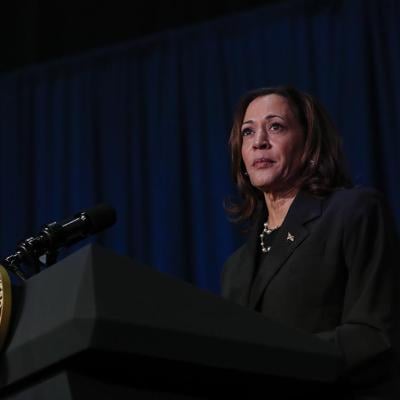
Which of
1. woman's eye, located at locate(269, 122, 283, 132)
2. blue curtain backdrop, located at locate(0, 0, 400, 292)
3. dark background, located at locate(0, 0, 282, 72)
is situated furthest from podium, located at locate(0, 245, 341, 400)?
dark background, located at locate(0, 0, 282, 72)

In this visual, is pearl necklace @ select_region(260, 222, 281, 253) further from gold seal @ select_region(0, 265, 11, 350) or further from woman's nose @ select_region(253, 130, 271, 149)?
gold seal @ select_region(0, 265, 11, 350)

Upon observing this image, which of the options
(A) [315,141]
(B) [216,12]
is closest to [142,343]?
(A) [315,141]

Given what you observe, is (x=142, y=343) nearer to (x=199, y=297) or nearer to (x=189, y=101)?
(x=199, y=297)

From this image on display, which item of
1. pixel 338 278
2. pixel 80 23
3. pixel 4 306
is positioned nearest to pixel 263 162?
pixel 338 278

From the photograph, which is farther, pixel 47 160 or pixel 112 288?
pixel 47 160

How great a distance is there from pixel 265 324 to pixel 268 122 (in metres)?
0.95

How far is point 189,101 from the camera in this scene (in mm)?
3734

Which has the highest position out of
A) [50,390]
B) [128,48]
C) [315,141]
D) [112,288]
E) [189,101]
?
[128,48]

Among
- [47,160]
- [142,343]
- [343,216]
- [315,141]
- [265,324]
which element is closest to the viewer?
[142,343]

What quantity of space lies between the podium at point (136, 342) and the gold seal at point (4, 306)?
0.01 m

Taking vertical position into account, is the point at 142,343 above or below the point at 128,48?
below

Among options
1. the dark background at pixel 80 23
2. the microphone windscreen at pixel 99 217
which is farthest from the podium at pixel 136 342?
the dark background at pixel 80 23

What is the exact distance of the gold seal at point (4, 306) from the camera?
1.08 metres

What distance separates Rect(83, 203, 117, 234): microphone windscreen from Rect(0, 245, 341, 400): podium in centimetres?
36
